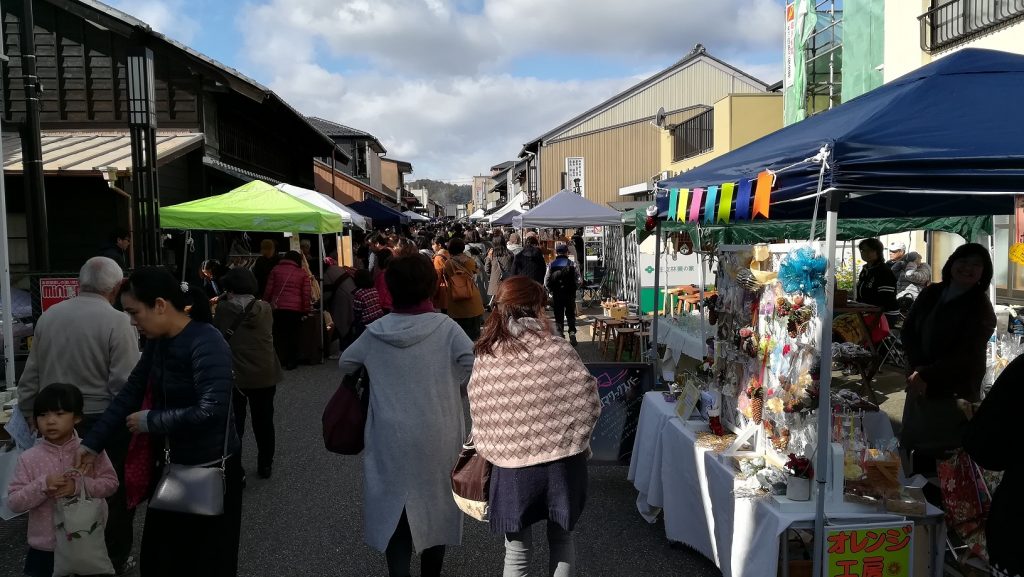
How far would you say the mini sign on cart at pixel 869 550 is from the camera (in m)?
3.23

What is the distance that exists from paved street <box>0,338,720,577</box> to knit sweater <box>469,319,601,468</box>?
4.76 ft

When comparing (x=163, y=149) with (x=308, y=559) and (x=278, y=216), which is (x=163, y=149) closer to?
(x=278, y=216)

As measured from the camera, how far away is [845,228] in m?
9.46

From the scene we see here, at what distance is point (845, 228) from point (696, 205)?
19.9ft

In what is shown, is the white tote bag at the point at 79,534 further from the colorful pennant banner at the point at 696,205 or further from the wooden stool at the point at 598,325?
the wooden stool at the point at 598,325

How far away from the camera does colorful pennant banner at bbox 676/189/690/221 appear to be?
4.49m

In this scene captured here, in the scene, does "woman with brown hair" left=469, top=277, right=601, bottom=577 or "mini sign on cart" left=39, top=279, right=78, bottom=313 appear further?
"mini sign on cart" left=39, top=279, right=78, bottom=313

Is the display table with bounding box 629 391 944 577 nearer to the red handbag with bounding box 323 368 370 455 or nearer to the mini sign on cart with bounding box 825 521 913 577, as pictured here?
the mini sign on cart with bounding box 825 521 913 577

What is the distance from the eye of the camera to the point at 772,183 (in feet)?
11.6

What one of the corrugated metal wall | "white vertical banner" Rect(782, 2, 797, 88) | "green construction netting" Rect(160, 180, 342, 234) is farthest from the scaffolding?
the corrugated metal wall

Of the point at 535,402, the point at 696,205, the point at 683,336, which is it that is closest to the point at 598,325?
the point at 683,336

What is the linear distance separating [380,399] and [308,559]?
163 centimetres

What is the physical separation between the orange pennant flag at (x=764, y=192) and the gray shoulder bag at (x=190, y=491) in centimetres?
275

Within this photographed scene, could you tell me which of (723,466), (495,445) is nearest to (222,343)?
(495,445)
